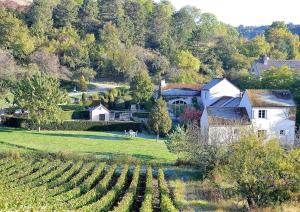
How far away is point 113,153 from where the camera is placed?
37438 millimetres

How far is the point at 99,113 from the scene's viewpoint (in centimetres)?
5641

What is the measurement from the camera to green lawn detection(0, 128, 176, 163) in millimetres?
37312

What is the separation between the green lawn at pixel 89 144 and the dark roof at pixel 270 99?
937 cm

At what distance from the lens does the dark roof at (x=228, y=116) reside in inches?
1572

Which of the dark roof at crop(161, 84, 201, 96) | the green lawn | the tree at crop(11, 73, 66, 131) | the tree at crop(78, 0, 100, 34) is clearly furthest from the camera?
the tree at crop(78, 0, 100, 34)

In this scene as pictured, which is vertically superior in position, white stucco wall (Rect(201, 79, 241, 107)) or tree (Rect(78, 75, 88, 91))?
tree (Rect(78, 75, 88, 91))

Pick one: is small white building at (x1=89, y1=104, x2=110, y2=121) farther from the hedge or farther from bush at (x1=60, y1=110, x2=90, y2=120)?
the hedge

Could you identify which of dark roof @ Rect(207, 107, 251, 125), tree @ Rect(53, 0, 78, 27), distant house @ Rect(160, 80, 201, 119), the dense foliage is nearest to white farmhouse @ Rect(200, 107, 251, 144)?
dark roof @ Rect(207, 107, 251, 125)

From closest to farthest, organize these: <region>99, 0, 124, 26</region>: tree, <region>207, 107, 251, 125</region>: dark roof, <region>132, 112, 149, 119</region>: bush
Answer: <region>207, 107, 251, 125</region>: dark roof → <region>132, 112, 149, 119</region>: bush → <region>99, 0, 124, 26</region>: tree

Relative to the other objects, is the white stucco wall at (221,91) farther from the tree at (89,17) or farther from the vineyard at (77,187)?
the tree at (89,17)

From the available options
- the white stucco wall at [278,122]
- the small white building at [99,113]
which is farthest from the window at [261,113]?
the small white building at [99,113]

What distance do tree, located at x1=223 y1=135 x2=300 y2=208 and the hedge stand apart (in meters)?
27.4

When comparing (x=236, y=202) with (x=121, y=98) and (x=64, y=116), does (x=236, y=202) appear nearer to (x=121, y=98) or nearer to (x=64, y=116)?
(x=64, y=116)

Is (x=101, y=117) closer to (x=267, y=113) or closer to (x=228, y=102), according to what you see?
(x=228, y=102)
